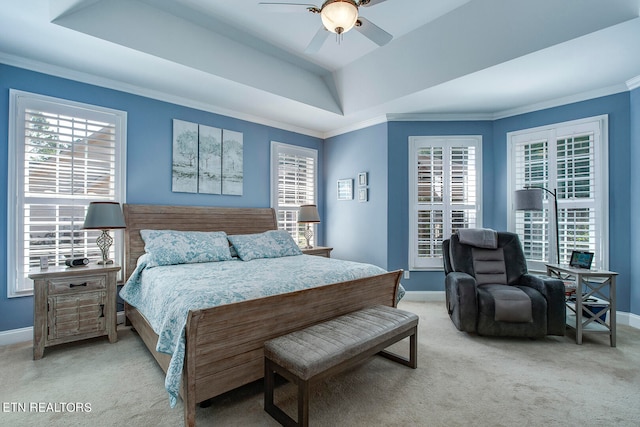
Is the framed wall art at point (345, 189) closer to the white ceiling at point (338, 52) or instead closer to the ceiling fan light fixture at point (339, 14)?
the white ceiling at point (338, 52)

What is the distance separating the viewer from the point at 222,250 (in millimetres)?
3531

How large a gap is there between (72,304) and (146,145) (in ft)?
6.33

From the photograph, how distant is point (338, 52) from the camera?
3.78 metres

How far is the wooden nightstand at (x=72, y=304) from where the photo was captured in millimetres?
2707

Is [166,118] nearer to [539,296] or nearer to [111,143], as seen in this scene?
[111,143]

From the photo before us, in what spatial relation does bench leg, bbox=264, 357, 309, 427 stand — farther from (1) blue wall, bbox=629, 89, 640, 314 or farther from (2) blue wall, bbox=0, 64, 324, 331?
(1) blue wall, bbox=629, 89, 640, 314

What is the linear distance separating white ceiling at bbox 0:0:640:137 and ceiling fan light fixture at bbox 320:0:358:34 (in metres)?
0.91

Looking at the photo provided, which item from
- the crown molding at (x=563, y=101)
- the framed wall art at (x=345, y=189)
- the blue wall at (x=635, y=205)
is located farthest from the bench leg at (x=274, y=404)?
the crown molding at (x=563, y=101)

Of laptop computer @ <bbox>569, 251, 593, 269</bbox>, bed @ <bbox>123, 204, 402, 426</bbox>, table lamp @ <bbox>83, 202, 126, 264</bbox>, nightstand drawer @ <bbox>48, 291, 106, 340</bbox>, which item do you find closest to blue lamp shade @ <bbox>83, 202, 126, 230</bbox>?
table lamp @ <bbox>83, 202, 126, 264</bbox>

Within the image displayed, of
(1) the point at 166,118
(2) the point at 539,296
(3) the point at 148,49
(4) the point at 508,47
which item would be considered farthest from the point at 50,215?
(2) the point at 539,296

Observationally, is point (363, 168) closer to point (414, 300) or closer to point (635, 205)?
point (414, 300)

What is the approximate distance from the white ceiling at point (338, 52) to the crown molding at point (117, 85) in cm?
1

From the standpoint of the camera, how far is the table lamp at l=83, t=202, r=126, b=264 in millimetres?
3037

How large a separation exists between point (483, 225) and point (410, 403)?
11.2 ft
